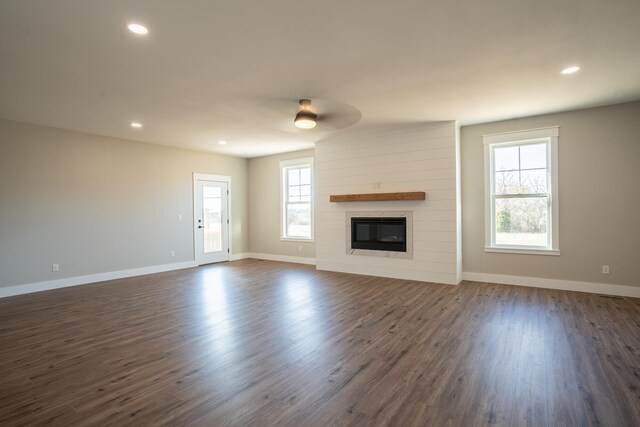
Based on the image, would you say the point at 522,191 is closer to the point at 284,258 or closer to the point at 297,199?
the point at 297,199

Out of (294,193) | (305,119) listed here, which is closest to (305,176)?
(294,193)

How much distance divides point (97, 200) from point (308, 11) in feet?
18.1

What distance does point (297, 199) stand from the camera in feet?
25.9

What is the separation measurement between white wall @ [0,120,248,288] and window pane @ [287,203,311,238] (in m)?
2.27

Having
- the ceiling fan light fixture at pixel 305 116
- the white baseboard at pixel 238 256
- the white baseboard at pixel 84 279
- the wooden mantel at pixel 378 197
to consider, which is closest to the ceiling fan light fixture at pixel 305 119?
the ceiling fan light fixture at pixel 305 116

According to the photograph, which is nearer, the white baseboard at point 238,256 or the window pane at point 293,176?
the window pane at point 293,176

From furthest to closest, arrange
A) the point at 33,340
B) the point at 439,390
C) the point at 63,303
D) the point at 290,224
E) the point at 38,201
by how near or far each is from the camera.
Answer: the point at 290,224, the point at 38,201, the point at 63,303, the point at 33,340, the point at 439,390

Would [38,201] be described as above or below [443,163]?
below

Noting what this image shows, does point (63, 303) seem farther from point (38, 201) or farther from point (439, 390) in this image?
point (439, 390)

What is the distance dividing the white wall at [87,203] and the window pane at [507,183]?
6173mm

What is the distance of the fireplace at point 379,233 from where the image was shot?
589 cm

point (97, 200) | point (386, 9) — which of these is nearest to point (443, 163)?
point (386, 9)

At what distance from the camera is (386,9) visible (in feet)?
7.79

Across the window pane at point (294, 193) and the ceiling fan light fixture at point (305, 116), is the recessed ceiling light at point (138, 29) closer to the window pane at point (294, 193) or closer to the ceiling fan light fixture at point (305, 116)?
the ceiling fan light fixture at point (305, 116)
